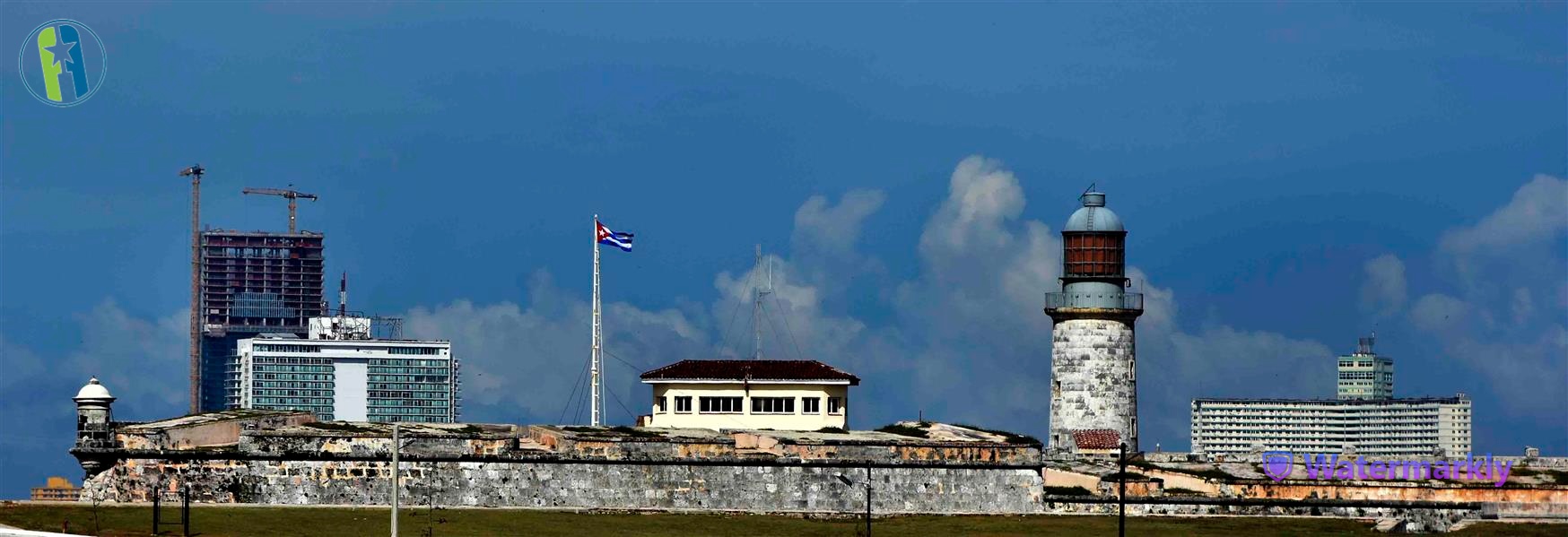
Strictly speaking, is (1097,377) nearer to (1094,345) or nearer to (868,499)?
(1094,345)

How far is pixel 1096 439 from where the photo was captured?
10588cm

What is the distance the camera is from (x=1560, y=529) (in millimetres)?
85188

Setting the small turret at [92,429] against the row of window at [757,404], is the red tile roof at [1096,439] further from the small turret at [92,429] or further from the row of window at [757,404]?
the small turret at [92,429]

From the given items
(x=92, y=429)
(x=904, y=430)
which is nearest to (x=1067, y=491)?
(x=904, y=430)

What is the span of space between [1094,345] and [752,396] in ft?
60.1

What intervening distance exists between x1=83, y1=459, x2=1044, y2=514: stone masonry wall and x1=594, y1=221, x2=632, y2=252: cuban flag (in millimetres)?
13980

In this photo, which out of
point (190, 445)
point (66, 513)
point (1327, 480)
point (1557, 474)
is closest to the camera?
point (66, 513)

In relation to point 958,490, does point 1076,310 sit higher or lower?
higher

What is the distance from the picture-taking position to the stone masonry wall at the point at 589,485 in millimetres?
83500

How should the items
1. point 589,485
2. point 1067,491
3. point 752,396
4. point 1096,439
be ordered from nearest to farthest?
point 589,485 < point 1067,491 < point 752,396 < point 1096,439

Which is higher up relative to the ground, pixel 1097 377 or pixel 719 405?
pixel 1097 377

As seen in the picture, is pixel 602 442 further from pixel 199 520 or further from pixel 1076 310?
pixel 1076 310

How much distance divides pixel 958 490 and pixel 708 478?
8.32m

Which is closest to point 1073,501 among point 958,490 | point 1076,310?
point 958,490
